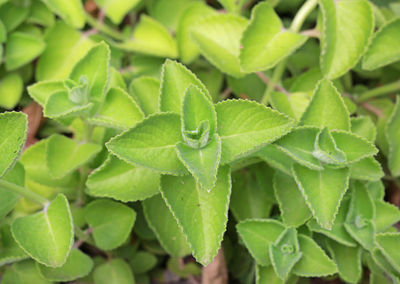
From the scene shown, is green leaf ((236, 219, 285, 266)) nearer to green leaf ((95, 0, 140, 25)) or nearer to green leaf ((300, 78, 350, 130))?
green leaf ((300, 78, 350, 130))

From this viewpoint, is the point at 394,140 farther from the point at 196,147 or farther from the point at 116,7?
the point at 116,7

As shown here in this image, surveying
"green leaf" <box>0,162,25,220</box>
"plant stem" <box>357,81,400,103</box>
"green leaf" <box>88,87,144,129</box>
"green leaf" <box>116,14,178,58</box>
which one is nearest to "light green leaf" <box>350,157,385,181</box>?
"plant stem" <box>357,81,400,103</box>

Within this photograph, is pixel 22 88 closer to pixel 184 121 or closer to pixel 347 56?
pixel 184 121

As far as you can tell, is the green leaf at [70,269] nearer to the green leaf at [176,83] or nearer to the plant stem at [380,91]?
the green leaf at [176,83]

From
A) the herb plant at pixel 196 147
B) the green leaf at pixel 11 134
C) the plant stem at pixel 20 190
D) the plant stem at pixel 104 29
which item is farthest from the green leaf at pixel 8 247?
the plant stem at pixel 104 29

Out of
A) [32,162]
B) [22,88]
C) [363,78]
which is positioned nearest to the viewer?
[32,162]

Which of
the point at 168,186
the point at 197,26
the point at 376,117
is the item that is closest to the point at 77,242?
the point at 168,186

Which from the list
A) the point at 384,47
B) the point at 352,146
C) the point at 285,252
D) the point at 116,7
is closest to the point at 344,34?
the point at 384,47
